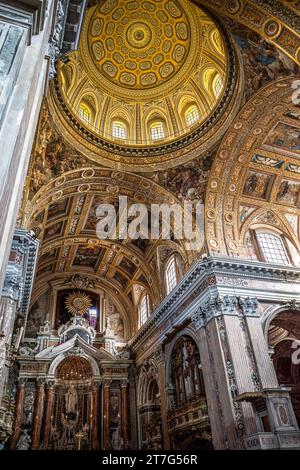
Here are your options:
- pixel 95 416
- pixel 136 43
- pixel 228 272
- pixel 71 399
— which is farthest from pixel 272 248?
pixel 71 399

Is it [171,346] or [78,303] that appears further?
[78,303]

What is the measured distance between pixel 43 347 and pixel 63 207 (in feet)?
28.0

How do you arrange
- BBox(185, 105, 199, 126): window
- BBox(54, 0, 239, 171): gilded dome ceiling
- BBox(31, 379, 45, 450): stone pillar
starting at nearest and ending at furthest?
BBox(54, 0, 239, 171): gilded dome ceiling < BBox(185, 105, 199, 126): window < BBox(31, 379, 45, 450): stone pillar

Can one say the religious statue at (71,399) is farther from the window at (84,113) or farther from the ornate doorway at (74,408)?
the window at (84,113)

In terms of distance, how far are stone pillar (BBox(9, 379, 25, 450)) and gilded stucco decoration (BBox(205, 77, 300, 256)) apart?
12.3 metres

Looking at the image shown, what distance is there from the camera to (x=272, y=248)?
1555cm

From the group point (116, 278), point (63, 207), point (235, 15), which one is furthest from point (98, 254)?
point (235, 15)

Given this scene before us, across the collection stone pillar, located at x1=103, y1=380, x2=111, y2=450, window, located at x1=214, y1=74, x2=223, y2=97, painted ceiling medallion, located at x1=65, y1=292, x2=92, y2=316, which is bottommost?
stone pillar, located at x1=103, y1=380, x2=111, y2=450

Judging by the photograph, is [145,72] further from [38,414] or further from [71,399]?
[38,414]

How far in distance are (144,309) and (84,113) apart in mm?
11528

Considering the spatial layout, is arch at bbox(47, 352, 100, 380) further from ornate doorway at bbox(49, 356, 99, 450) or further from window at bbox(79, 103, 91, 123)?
window at bbox(79, 103, 91, 123)

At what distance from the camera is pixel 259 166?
48.9 feet

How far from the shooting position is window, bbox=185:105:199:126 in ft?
50.3

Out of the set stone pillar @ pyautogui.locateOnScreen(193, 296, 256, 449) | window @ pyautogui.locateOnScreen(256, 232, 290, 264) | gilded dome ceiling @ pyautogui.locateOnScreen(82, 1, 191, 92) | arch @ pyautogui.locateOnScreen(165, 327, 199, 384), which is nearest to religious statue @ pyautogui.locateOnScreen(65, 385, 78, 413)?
arch @ pyautogui.locateOnScreen(165, 327, 199, 384)
